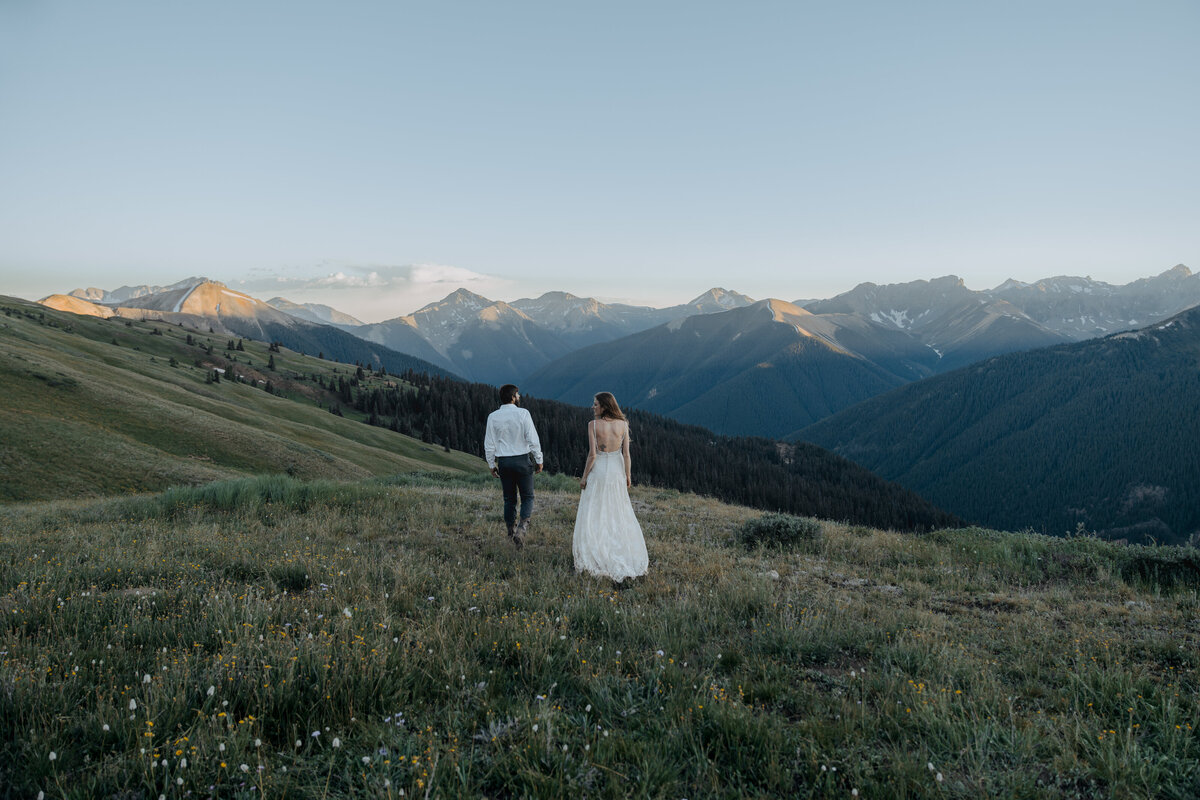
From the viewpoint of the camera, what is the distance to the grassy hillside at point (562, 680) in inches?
145

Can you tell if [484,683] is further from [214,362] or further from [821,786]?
[214,362]

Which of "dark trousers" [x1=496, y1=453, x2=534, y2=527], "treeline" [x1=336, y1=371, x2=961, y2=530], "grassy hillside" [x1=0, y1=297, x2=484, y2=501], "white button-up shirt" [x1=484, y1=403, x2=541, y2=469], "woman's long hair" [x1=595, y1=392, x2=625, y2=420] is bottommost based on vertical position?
"treeline" [x1=336, y1=371, x2=961, y2=530]

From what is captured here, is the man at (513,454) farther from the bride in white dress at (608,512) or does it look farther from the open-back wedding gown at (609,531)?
the open-back wedding gown at (609,531)

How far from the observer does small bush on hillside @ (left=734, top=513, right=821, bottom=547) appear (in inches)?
499

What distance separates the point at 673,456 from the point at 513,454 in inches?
4934

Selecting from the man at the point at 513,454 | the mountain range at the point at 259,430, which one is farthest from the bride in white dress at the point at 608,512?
the mountain range at the point at 259,430

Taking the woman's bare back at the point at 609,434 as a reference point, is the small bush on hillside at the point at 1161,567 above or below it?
below

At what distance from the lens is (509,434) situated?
11.1 m

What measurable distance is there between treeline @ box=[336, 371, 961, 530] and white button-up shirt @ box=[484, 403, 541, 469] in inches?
3391

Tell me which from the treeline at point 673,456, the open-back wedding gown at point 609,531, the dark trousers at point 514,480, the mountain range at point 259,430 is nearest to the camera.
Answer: the open-back wedding gown at point 609,531

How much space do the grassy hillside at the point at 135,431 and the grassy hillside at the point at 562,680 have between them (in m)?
23.8

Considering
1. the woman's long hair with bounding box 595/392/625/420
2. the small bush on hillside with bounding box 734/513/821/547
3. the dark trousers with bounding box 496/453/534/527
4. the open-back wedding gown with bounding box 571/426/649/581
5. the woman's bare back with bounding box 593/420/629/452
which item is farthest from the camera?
the small bush on hillside with bounding box 734/513/821/547

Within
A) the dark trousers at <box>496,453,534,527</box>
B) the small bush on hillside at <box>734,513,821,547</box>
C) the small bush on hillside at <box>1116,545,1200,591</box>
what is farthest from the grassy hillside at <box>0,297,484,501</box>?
the small bush on hillside at <box>1116,545,1200,591</box>

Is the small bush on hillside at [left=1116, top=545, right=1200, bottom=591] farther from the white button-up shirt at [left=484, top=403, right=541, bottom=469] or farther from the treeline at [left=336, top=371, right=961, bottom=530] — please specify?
the treeline at [left=336, top=371, right=961, bottom=530]
